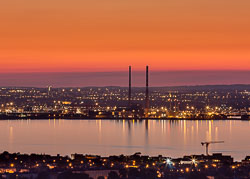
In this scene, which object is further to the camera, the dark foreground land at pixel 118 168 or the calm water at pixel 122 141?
the calm water at pixel 122 141

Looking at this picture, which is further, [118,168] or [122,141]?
[122,141]

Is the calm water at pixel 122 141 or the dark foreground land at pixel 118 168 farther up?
the calm water at pixel 122 141

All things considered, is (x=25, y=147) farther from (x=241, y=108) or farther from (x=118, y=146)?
Result: (x=241, y=108)

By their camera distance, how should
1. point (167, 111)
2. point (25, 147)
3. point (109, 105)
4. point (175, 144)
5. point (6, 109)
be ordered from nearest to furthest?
point (25, 147) < point (175, 144) < point (167, 111) < point (6, 109) < point (109, 105)

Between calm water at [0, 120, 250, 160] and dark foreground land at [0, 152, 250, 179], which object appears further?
calm water at [0, 120, 250, 160]

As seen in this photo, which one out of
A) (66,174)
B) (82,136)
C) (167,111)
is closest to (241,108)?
(167,111)

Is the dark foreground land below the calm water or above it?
below

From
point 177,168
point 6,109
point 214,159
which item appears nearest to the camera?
point 177,168

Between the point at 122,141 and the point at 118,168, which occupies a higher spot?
the point at 122,141
